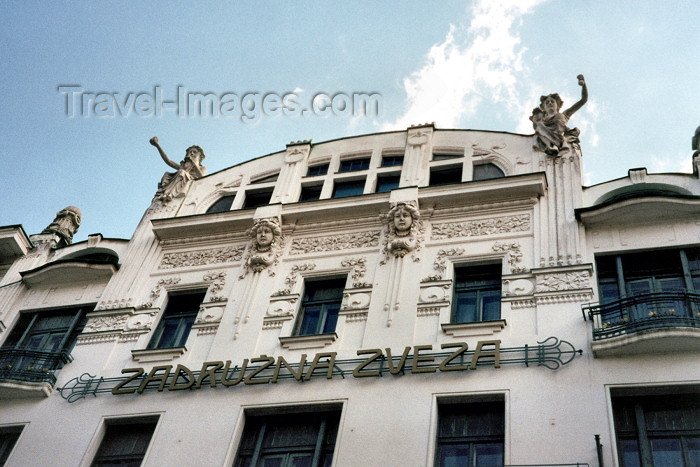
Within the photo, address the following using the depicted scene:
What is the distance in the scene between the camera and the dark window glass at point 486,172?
69.5ft

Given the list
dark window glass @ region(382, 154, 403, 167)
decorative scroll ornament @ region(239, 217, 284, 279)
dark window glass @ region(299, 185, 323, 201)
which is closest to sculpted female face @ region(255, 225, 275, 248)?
decorative scroll ornament @ region(239, 217, 284, 279)

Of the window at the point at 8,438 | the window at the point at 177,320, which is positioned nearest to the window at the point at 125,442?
the window at the point at 177,320

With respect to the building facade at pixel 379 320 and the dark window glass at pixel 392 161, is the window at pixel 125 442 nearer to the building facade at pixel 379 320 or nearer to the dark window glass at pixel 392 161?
the building facade at pixel 379 320

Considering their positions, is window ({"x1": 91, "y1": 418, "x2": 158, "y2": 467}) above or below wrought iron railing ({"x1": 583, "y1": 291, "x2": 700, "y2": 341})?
below

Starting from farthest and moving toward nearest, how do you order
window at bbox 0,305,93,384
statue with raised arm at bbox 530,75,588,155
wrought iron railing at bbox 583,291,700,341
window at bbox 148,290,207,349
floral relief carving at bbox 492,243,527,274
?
statue with raised arm at bbox 530,75,588,155 → window at bbox 148,290,207,349 → window at bbox 0,305,93,384 → floral relief carving at bbox 492,243,527,274 → wrought iron railing at bbox 583,291,700,341

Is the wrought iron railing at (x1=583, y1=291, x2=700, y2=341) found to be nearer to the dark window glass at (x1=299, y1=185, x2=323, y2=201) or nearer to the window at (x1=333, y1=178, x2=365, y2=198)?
the window at (x1=333, y1=178, x2=365, y2=198)

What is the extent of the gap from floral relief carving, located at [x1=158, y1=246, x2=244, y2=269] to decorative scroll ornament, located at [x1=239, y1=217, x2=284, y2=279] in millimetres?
464

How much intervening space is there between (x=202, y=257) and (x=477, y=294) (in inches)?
298

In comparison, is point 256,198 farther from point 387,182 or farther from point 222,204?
point 387,182

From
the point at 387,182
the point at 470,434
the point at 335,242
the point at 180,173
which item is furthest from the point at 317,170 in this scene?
the point at 470,434

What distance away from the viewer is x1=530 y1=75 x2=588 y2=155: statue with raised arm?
20.7 m

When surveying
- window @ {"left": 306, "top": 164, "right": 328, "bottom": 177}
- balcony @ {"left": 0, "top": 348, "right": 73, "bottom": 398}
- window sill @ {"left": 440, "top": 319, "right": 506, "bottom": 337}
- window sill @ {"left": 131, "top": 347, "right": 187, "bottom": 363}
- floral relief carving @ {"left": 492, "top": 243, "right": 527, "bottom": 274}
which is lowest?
balcony @ {"left": 0, "top": 348, "right": 73, "bottom": 398}

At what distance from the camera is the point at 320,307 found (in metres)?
18.8

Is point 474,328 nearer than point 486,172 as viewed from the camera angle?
Yes
